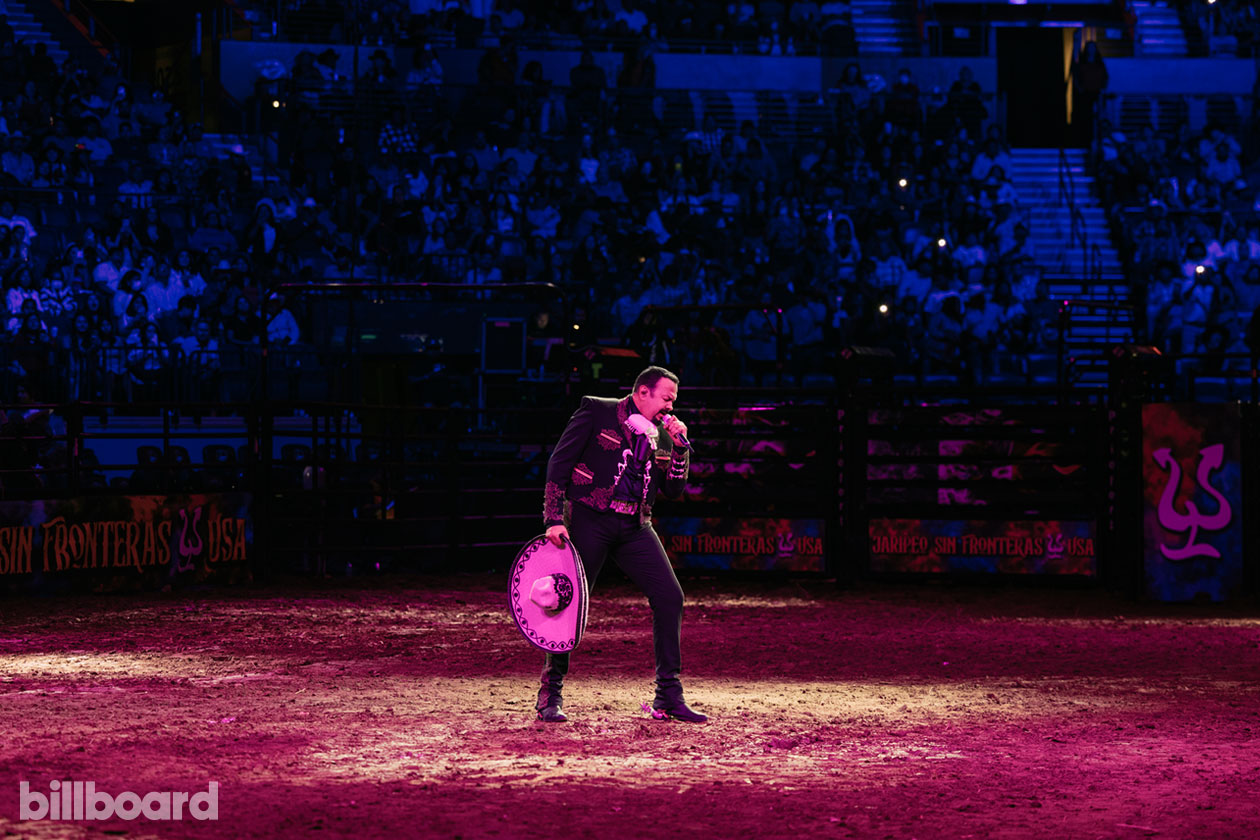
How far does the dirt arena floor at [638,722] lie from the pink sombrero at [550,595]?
49 cm

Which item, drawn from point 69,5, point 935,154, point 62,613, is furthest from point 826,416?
point 69,5

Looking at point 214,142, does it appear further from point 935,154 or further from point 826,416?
point 826,416

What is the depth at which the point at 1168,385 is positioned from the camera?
15430 mm

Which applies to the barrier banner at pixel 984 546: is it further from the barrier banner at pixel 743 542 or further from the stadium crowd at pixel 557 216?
the stadium crowd at pixel 557 216

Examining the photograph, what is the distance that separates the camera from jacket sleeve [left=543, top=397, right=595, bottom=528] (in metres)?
8.07

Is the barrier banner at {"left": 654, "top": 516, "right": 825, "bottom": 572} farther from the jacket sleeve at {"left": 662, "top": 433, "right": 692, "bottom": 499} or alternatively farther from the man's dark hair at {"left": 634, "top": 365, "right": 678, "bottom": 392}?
the man's dark hair at {"left": 634, "top": 365, "right": 678, "bottom": 392}

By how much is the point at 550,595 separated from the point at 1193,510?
27.3ft

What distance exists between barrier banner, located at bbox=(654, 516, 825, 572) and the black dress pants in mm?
7113

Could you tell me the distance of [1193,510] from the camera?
14.2 meters

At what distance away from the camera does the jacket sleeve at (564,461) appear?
8070 mm

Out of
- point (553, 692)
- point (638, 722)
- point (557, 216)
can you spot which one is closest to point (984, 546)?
point (638, 722)

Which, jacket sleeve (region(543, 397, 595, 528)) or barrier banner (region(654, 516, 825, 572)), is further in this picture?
barrier banner (region(654, 516, 825, 572))

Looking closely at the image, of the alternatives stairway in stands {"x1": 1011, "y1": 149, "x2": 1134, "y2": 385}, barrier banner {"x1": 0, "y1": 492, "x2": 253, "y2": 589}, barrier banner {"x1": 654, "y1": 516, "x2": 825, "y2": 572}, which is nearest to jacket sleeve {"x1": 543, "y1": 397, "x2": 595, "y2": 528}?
barrier banner {"x1": 654, "y1": 516, "x2": 825, "y2": 572}

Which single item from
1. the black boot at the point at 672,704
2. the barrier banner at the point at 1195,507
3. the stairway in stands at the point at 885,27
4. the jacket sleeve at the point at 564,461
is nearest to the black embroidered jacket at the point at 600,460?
the jacket sleeve at the point at 564,461
